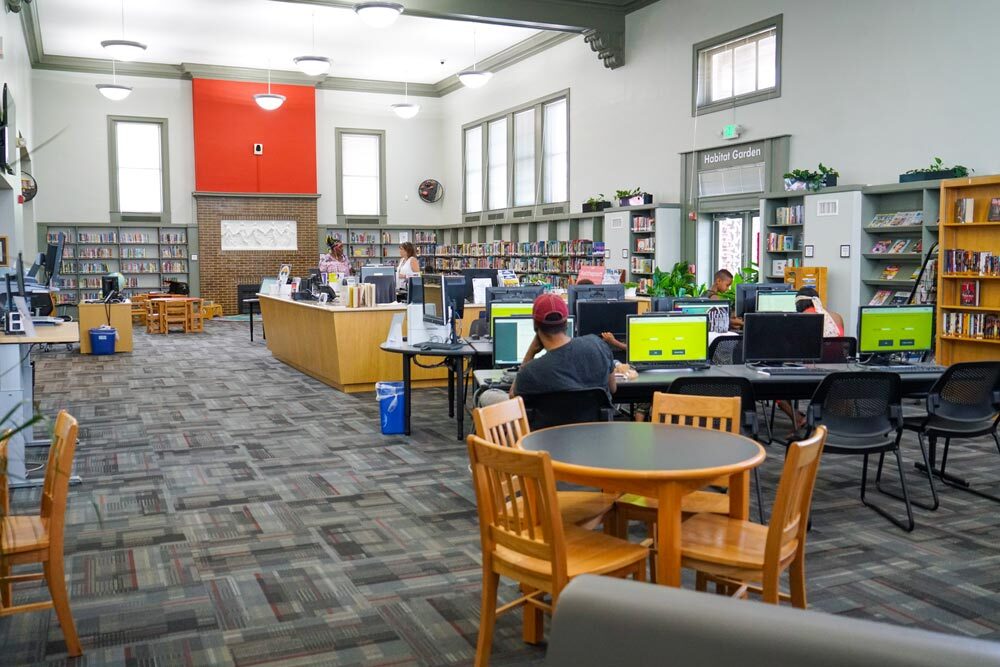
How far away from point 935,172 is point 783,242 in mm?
2146

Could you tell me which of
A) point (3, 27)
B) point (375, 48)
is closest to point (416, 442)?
point (3, 27)

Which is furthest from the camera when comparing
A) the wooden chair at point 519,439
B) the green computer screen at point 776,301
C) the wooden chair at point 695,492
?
the green computer screen at point 776,301

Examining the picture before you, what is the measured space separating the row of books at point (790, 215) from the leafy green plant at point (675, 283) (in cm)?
130

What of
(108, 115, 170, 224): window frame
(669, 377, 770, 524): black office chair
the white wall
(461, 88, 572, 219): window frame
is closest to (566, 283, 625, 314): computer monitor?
(669, 377, 770, 524): black office chair

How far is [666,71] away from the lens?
12898 millimetres

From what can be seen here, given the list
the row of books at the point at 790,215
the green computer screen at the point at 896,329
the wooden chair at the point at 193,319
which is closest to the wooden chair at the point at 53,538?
the green computer screen at the point at 896,329

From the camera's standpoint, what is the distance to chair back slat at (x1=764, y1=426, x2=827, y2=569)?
2564 millimetres

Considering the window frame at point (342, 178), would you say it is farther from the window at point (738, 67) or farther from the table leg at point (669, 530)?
the table leg at point (669, 530)

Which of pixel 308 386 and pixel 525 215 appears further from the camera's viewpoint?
pixel 525 215

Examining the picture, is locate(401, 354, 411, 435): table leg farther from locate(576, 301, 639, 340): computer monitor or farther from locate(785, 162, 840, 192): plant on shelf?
locate(785, 162, 840, 192): plant on shelf

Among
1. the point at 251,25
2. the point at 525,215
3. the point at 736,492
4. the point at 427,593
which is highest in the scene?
the point at 251,25

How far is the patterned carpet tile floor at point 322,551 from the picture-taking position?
3236mm

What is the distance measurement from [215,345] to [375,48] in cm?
688

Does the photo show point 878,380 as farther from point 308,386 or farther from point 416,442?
point 308,386
